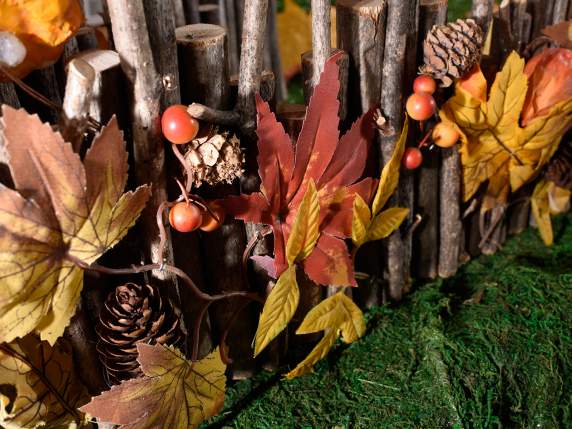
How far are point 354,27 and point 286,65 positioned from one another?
1.48 metres

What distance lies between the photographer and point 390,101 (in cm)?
100

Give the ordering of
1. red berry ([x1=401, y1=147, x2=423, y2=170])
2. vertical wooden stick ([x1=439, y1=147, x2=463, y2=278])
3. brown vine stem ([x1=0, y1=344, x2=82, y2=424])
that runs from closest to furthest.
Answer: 1. brown vine stem ([x1=0, y1=344, x2=82, y2=424])
2. red berry ([x1=401, y1=147, x2=423, y2=170])
3. vertical wooden stick ([x1=439, y1=147, x2=463, y2=278])

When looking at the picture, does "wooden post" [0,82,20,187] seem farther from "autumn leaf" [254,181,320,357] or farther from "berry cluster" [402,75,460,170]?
"berry cluster" [402,75,460,170]

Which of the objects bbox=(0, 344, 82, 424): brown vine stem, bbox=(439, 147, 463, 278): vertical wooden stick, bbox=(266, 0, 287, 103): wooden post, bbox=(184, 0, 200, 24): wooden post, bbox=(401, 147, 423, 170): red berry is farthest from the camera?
bbox=(266, 0, 287, 103): wooden post

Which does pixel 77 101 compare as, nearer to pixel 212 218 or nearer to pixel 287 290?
pixel 212 218

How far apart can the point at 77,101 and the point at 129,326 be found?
295 millimetres

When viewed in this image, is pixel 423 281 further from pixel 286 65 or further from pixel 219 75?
pixel 286 65

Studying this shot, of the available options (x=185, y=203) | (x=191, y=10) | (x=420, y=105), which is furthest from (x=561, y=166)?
(x=191, y=10)

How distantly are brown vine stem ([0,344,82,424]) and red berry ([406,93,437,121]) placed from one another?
63 centimetres

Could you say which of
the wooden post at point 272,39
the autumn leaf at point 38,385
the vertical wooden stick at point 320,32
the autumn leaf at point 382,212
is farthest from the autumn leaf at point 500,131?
the wooden post at point 272,39

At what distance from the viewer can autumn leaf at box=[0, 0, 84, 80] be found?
0.72 meters

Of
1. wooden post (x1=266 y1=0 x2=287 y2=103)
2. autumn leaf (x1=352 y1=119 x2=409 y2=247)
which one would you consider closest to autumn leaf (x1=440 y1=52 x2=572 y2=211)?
autumn leaf (x1=352 y1=119 x2=409 y2=247)

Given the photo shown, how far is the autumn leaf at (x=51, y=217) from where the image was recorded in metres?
0.69

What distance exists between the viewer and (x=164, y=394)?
855mm
